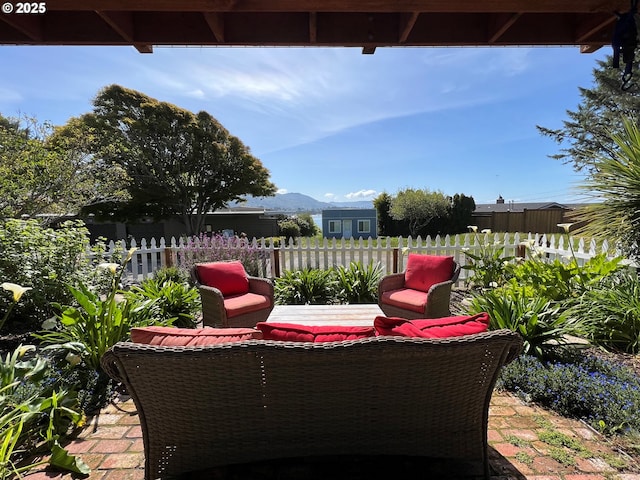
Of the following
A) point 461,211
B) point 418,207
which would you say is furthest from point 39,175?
point 461,211

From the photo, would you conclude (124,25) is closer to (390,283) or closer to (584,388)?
(390,283)

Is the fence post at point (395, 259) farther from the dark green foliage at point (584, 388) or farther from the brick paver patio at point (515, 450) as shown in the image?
the brick paver patio at point (515, 450)

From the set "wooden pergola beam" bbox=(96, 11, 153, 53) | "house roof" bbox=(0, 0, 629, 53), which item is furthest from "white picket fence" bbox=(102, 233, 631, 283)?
"wooden pergola beam" bbox=(96, 11, 153, 53)

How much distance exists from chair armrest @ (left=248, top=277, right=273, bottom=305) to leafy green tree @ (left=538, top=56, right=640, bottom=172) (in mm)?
17336

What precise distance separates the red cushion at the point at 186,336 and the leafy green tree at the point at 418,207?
23272 millimetres

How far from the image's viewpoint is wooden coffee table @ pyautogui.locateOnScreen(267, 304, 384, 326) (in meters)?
3.14

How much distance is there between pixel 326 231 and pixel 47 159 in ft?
79.9

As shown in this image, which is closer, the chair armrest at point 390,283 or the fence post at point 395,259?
the chair armrest at point 390,283

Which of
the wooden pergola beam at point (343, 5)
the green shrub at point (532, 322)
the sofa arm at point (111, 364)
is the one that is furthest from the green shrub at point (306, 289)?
the wooden pergola beam at point (343, 5)

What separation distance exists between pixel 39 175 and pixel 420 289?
22.7 ft

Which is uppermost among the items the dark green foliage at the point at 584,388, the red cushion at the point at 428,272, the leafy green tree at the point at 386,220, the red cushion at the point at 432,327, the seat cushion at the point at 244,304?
the leafy green tree at the point at 386,220

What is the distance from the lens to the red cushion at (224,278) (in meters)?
3.72

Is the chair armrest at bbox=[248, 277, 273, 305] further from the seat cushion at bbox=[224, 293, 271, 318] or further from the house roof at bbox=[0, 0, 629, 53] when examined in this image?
the house roof at bbox=[0, 0, 629, 53]

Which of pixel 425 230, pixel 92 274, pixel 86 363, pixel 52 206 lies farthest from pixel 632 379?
pixel 425 230
